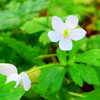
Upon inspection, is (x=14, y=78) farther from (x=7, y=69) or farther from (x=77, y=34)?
(x=77, y=34)

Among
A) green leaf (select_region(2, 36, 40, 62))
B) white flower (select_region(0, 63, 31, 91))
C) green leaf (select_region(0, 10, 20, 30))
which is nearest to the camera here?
white flower (select_region(0, 63, 31, 91))

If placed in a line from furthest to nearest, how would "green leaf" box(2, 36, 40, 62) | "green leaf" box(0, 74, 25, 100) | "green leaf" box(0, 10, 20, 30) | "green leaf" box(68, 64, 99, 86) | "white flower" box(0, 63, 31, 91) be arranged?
"green leaf" box(0, 10, 20, 30), "green leaf" box(2, 36, 40, 62), "green leaf" box(68, 64, 99, 86), "white flower" box(0, 63, 31, 91), "green leaf" box(0, 74, 25, 100)

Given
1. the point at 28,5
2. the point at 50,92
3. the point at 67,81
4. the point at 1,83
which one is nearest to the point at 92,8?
the point at 28,5

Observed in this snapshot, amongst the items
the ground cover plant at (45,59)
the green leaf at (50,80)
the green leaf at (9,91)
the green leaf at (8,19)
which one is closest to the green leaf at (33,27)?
the ground cover plant at (45,59)

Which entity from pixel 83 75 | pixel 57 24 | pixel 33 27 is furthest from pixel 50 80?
pixel 33 27

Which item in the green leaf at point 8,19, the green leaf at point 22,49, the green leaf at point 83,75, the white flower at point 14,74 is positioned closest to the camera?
the white flower at point 14,74

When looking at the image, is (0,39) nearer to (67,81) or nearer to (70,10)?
(67,81)

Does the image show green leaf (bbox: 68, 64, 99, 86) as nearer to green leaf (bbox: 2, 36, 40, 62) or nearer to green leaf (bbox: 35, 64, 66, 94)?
green leaf (bbox: 35, 64, 66, 94)

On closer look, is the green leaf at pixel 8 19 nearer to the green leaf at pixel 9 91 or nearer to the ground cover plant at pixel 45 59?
the ground cover plant at pixel 45 59

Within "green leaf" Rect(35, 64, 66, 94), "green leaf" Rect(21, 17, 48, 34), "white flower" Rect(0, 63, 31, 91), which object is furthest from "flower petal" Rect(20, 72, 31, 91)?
"green leaf" Rect(21, 17, 48, 34)
